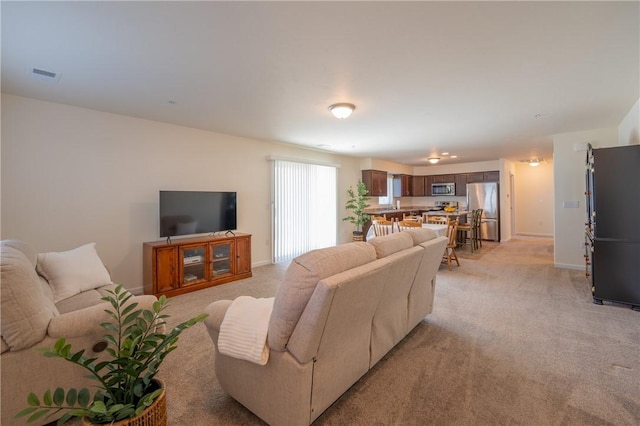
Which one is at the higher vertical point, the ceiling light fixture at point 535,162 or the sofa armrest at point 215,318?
the ceiling light fixture at point 535,162

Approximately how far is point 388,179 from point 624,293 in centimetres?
613

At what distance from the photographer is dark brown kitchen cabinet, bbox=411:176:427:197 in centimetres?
974

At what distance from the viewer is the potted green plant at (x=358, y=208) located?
7.08m

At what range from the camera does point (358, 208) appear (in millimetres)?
7074

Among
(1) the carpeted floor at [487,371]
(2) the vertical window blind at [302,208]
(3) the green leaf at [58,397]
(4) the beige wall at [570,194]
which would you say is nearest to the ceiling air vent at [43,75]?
(1) the carpeted floor at [487,371]

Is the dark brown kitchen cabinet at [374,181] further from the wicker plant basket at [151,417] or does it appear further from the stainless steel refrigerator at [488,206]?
the wicker plant basket at [151,417]

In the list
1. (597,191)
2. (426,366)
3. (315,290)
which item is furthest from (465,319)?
(315,290)

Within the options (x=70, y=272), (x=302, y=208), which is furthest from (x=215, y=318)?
(x=302, y=208)

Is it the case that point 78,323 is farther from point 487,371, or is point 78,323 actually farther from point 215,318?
point 487,371

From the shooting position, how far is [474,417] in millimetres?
1661

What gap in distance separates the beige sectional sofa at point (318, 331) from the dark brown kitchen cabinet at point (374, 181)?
19.0ft

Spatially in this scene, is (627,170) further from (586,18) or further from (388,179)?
(388,179)

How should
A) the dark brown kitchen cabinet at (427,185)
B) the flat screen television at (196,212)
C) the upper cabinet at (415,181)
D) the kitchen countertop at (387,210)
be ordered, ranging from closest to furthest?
the flat screen television at (196,212)
the kitchen countertop at (387,210)
the upper cabinet at (415,181)
the dark brown kitchen cabinet at (427,185)

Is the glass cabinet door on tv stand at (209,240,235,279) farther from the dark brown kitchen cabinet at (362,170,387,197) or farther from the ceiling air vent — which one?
the dark brown kitchen cabinet at (362,170,387,197)
